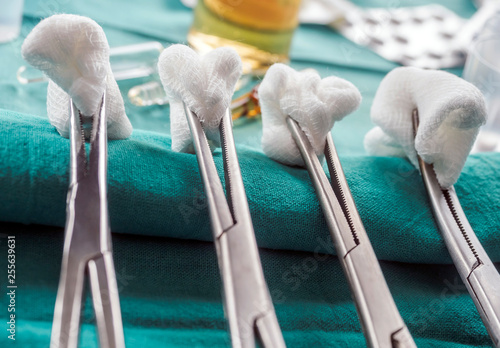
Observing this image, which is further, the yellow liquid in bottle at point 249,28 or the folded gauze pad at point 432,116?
the yellow liquid in bottle at point 249,28

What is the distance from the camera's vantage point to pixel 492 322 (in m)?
0.28

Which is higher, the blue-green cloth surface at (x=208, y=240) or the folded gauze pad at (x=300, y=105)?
the folded gauze pad at (x=300, y=105)

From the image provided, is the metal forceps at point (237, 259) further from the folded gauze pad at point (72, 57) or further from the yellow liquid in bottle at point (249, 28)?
the yellow liquid in bottle at point (249, 28)

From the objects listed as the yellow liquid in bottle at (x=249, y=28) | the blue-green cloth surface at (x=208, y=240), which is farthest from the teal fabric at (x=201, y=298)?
the yellow liquid in bottle at (x=249, y=28)

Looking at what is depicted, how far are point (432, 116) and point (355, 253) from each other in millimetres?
109

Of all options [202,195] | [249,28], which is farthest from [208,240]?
[249,28]

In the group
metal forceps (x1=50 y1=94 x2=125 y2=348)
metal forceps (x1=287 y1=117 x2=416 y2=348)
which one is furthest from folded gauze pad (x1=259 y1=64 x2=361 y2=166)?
metal forceps (x1=50 y1=94 x2=125 y2=348)

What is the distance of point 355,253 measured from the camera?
28cm

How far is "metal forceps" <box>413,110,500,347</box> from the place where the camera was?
0.29 meters

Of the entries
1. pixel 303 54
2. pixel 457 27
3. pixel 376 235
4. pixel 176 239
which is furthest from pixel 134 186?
pixel 457 27

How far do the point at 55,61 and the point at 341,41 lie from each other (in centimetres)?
41

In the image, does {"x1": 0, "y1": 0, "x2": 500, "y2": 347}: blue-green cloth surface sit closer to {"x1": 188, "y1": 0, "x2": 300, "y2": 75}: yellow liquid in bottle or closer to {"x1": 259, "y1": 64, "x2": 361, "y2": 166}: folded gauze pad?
{"x1": 259, "y1": 64, "x2": 361, "y2": 166}: folded gauze pad

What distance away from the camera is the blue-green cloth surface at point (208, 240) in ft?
0.91

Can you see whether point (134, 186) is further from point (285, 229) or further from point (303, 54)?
point (303, 54)
